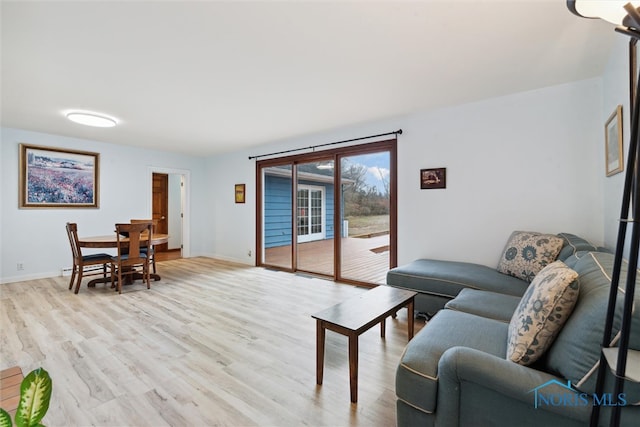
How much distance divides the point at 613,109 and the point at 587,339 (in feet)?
7.69

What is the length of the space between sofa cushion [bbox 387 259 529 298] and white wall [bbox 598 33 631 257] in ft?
2.69

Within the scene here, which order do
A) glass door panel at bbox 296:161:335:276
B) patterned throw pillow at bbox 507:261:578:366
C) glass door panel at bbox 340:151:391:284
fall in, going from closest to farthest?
patterned throw pillow at bbox 507:261:578:366 < glass door panel at bbox 340:151:391:284 < glass door panel at bbox 296:161:335:276

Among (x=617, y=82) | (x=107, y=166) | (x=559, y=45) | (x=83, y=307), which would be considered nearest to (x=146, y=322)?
(x=83, y=307)

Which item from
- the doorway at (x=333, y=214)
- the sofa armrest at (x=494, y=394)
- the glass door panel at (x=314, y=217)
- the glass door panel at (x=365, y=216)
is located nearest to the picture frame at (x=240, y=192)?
→ the doorway at (x=333, y=214)

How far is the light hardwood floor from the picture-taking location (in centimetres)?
164

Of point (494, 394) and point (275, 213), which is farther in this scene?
point (275, 213)

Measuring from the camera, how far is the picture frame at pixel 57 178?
14.9 ft

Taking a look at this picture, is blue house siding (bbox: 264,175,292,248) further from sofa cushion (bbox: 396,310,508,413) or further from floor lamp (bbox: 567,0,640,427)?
floor lamp (bbox: 567,0,640,427)

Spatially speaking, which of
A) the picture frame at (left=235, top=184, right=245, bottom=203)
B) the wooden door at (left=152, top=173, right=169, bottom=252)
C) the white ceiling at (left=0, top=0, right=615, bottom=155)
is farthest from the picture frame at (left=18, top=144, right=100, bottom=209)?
the picture frame at (left=235, top=184, right=245, bottom=203)

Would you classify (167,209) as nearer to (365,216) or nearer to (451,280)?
Answer: (365,216)

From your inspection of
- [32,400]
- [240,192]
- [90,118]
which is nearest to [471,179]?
[32,400]

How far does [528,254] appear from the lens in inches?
103

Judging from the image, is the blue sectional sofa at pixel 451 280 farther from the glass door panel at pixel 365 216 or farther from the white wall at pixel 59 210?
the white wall at pixel 59 210

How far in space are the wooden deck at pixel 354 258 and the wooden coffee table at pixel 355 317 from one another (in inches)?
72.7
